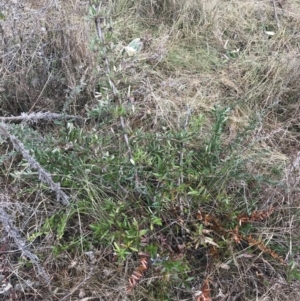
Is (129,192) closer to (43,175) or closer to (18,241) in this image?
(43,175)

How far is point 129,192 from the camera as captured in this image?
1.64 meters

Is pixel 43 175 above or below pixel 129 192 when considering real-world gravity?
above

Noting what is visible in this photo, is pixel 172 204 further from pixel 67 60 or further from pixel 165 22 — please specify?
pixel 165 22

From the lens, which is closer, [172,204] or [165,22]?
[172,204]

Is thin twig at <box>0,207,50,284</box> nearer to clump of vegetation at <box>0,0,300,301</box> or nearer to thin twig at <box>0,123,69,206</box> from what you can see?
clump of vegetation at <box>0,0,300,301</box>

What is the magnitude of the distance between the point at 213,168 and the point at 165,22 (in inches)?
52.9

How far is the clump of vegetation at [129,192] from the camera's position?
1.50m

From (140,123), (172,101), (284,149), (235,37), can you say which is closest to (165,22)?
(235,37)

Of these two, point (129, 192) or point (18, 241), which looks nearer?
point (18, 241)

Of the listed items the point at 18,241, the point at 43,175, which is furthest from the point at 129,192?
the point at 18,241

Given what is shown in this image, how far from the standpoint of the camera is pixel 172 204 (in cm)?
159

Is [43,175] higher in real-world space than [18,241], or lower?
higher

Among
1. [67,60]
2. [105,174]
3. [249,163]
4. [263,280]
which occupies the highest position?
[67,60]

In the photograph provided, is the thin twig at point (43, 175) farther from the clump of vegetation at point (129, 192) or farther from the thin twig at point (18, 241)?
the thin twig at point (18, 241)
